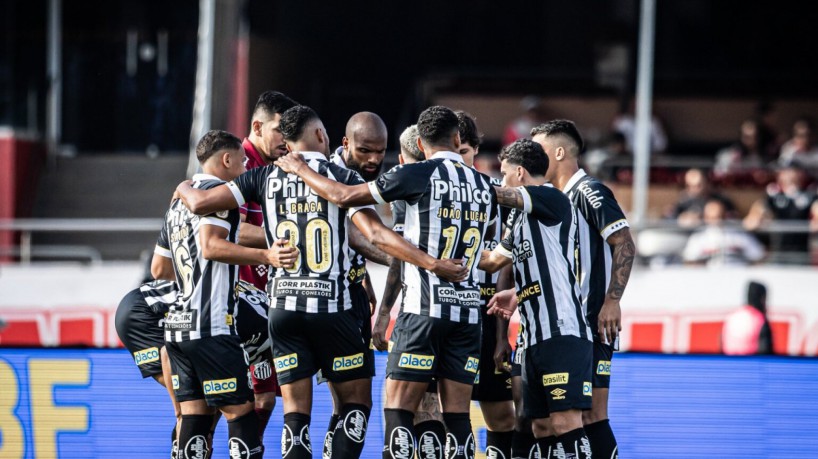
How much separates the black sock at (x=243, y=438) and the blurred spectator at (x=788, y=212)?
28.1ft

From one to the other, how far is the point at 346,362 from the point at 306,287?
52 centimetres

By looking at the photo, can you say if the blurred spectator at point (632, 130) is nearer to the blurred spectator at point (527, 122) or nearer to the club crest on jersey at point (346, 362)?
the blurred spectator at point (527, 122)

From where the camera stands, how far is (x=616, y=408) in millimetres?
8695

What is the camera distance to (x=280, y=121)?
7.34 metres

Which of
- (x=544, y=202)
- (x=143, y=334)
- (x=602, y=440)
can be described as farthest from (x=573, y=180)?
(x=143, y=334)

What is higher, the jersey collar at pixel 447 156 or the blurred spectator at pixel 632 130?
the blurred spectator at pixel 632 130

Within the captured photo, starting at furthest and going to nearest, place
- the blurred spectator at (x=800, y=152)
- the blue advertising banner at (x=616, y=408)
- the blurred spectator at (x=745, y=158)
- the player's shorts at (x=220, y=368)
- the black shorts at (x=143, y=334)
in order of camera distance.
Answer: the blurred spectator at (x=745, y=158) < the blurred spectator at (x=800, y=152) < the blue advertising banner at (x=616, y=408) < the black shorts at (x=143, y=334) < the player's shorts at (x=220, y=368)

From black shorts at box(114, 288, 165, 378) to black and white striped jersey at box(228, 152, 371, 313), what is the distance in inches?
52.3

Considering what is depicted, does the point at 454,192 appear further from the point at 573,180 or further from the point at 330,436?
the point at 330,436

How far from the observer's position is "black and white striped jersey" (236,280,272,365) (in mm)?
7578

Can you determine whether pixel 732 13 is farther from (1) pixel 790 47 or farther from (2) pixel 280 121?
(2) pixel 280 121

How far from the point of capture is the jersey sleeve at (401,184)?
666 centimetres

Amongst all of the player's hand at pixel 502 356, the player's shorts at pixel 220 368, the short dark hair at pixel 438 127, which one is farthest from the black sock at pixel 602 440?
the player's shorts at pixel 220 368

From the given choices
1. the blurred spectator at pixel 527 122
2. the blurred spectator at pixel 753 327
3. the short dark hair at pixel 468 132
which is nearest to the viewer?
the short dark hair at pixel 468 132
